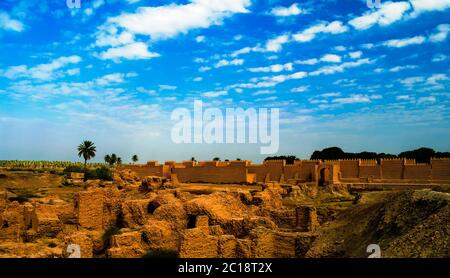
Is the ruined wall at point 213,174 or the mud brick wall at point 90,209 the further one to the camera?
the ruined wall at point 213,174

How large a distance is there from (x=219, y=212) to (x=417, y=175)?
1386 inches

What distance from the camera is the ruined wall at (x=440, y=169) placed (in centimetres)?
4106

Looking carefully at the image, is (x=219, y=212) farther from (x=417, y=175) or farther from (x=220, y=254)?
(x=417, y=175)

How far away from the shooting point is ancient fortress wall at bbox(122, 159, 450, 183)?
42.5m

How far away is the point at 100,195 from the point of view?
1486 cm

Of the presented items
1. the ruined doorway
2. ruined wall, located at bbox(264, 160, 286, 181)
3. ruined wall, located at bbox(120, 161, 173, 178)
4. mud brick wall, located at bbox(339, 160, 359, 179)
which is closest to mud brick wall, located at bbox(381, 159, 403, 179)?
mud brick wall, located at bbox(339, 160, 359, 179)

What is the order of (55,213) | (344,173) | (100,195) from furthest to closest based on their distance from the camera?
(344,173) → (55,213) → (100,195)

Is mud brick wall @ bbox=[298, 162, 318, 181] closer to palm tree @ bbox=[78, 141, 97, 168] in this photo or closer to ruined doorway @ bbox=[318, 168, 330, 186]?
ruined doorway @ bbox=[318, 168, 330, 186]

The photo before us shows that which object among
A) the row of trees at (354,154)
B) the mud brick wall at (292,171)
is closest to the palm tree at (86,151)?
the row of trees at (354,154)

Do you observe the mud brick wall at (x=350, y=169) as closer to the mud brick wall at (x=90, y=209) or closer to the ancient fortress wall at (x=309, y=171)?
the ancient fortress wall at (x=309, y=171)

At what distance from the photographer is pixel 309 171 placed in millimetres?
47875

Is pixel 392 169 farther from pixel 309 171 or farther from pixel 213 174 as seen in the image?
pixel 213 174
